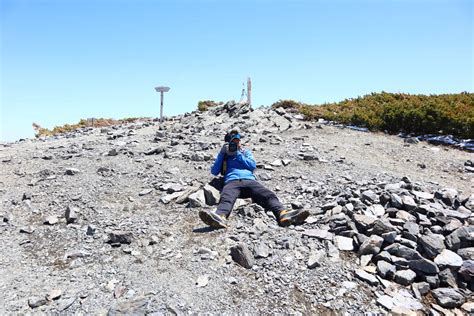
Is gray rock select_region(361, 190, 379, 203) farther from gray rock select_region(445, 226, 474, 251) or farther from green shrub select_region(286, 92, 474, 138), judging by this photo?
green shrub select_region(286, 92, 474, 138)

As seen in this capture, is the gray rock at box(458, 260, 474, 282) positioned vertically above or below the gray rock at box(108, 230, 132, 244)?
above

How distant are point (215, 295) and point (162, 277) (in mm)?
889

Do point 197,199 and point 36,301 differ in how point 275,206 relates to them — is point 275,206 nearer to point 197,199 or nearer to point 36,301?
point 197,199

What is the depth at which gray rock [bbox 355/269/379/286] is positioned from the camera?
16.2ft

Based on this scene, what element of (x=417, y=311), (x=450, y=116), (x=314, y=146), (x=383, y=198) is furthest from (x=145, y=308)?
(x=450, y=116)

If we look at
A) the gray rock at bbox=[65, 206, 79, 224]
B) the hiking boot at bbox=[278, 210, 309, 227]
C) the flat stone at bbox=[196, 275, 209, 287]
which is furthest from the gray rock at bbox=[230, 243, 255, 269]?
the gray rock at bbox=[65, 206, 79, 224]

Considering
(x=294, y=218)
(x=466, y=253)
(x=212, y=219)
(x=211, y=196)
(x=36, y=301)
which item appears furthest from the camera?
(x=211, y=196)

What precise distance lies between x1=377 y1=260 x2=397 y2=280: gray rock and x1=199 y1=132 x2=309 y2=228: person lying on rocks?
159 cm

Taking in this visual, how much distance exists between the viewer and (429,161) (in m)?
11.4

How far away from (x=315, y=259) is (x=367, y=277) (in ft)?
2.57

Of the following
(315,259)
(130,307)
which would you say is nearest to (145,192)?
(130,307)

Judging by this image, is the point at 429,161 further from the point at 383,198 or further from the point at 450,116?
the point at 383,198

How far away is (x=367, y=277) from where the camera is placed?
16.3ft

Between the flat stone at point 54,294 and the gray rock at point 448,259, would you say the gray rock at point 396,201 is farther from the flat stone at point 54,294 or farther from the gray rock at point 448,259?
the flat stone at point 54,294
